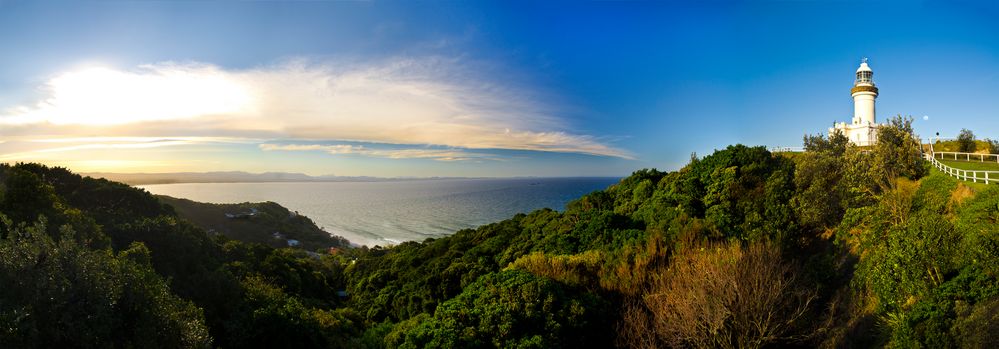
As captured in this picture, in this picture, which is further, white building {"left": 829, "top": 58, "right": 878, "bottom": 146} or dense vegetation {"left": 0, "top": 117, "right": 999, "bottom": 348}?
white building {"left": 829, "top": 58, "right": 878, "bottom": 146}

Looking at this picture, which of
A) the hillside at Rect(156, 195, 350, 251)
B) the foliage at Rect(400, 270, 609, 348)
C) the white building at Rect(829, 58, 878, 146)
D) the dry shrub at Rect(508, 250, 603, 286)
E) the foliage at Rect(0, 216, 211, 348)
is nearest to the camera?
the foliage at Rect(0, 216, 211, 348)

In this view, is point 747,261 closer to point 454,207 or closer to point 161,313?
point 161,313

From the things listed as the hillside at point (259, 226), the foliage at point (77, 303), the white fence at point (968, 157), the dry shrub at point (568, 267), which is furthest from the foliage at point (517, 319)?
the hillside at point (259, 226)

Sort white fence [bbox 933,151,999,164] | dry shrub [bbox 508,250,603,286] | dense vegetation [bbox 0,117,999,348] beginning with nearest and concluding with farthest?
dense vegetation [bbox 0,117,999,348] < dry shrub [bbox 508,250,603,286] < white fence [bbox 933,151,999,164]

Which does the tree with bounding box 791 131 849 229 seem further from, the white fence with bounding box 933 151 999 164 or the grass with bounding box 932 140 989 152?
the grass with bounding box 932 140 989 152

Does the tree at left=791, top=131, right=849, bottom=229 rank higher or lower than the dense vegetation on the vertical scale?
higher

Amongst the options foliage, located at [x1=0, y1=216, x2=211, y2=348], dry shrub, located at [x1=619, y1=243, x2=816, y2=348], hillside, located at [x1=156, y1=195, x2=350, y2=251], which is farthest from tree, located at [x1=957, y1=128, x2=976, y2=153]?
hillside, located at [x1=156, y1=195, x2=350, y2=251]

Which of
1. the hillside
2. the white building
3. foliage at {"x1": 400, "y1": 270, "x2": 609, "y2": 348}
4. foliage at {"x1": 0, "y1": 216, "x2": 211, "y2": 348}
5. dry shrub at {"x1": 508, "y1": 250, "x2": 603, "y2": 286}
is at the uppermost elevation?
the white building

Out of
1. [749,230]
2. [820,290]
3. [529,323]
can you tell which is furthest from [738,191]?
[529,323]
